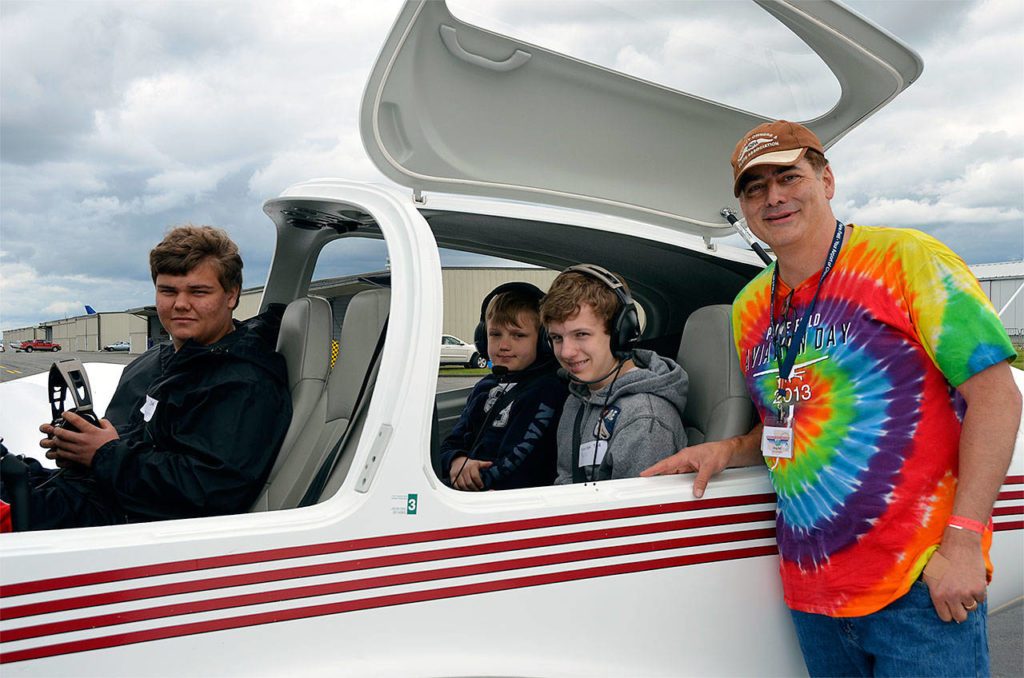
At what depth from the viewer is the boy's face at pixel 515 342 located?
2432 millimetres

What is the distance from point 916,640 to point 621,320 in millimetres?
1059

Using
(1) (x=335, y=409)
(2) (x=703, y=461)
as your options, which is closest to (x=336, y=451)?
(1) (x=335, y=409)

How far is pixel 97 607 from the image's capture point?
48.7 inches

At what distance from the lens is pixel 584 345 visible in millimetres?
2023

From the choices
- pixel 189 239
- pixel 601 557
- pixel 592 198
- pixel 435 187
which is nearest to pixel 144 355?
pixel 189 239

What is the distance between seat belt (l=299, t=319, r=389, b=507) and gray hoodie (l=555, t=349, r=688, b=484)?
643 millimetres

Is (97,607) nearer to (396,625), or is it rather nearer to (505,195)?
(396,625)

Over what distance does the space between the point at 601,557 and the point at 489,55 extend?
1.54 m

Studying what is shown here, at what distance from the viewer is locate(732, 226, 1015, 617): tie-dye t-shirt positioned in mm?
1413

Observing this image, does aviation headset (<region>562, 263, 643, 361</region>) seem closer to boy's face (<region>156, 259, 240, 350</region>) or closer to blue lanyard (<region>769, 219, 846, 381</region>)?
blue lanyard (<region>769, 219, 846, 381</region>)

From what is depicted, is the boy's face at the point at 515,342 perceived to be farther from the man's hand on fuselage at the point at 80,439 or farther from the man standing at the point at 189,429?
the man's hand on fuselage at the point at 80,439

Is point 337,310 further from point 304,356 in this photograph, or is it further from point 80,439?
point 80,439

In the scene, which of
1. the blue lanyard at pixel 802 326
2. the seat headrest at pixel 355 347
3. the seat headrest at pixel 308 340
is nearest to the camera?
the blue lanyard at pixel 802 326

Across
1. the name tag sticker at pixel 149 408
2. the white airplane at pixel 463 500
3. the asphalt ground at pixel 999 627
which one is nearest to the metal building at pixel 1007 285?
the asphalt ground at pixel 999 627
